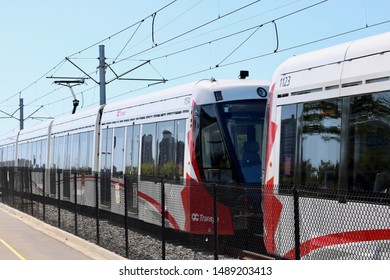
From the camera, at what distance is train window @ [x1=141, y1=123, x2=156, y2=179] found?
16.4 meters

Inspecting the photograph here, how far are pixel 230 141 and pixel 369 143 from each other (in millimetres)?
5505

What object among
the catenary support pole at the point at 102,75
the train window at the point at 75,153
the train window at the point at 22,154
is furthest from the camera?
the train window at the point at 22,154

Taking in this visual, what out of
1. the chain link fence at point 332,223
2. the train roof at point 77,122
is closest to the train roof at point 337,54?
the chain link fence at point 332,223

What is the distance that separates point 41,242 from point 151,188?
11.2ft

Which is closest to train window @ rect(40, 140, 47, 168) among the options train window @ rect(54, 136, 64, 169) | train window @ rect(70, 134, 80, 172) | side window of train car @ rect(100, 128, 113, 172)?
train window @ rect(54, 136, 64, 169)

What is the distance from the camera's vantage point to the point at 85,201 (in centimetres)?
2188

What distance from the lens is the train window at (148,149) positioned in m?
16.4

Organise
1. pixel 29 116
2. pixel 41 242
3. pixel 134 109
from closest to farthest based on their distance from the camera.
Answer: pixel 41 242 → pixel 134 109 → pixel 29 116

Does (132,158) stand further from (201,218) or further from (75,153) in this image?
(75,153)

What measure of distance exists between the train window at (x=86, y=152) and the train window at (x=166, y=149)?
685cm

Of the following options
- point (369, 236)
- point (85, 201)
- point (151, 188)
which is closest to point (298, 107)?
point (369, 236)

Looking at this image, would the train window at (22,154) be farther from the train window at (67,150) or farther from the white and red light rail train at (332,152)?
the white and red light rail train at (332,152)

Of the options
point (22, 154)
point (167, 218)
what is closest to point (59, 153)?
point (22, 154)

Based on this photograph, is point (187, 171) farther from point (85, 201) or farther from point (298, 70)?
point (85, 201)
